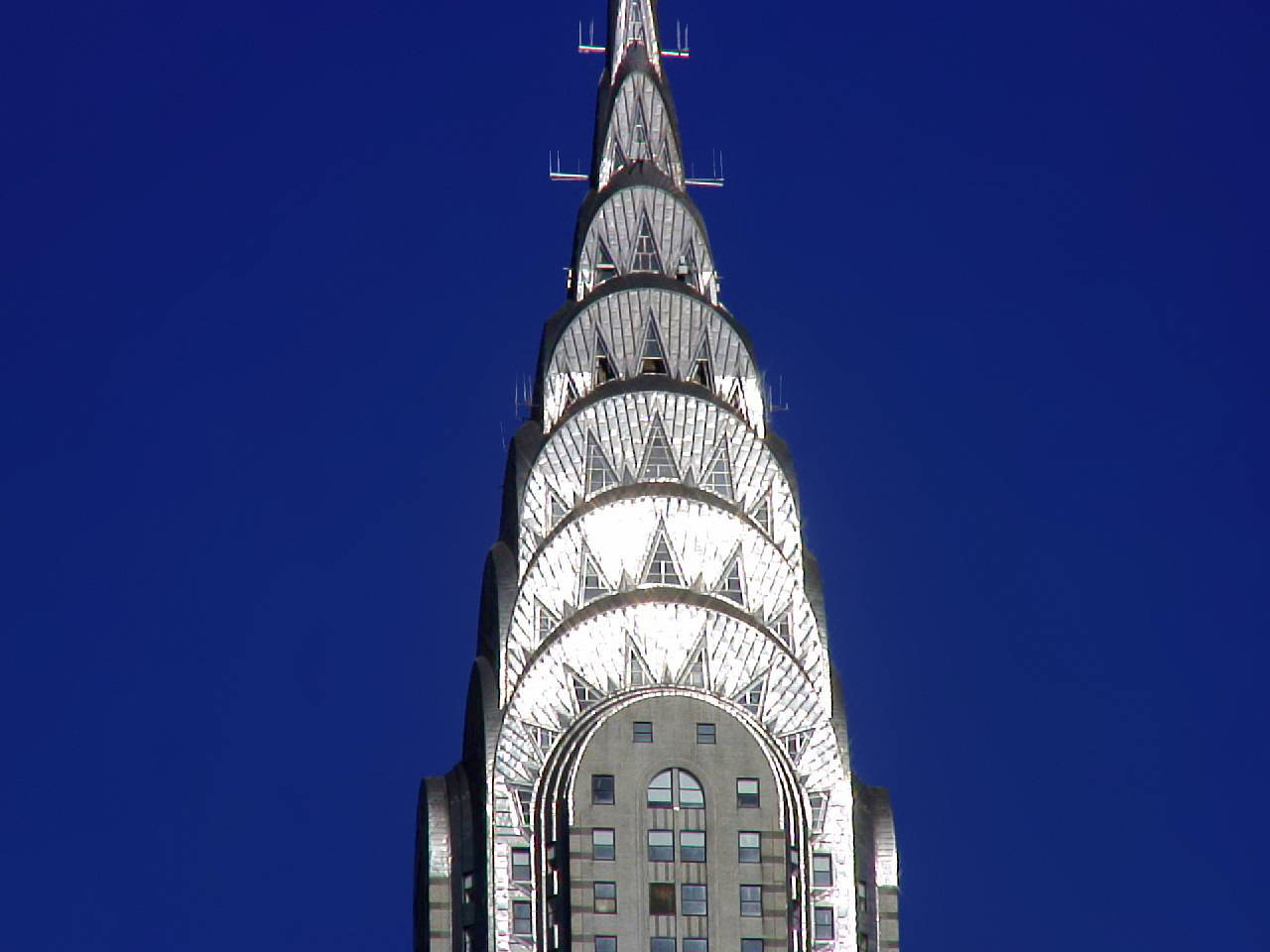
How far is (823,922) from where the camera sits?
189625 millimetres

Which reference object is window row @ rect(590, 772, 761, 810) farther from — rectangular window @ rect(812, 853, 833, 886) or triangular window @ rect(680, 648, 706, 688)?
rectangular window @ rect(812, 853, 833, 886)

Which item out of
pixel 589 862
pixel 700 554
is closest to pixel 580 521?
pixel 700 554

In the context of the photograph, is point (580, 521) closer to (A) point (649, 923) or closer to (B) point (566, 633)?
(B) point (566, 633)

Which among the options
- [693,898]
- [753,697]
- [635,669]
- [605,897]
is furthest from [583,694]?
[693,898]

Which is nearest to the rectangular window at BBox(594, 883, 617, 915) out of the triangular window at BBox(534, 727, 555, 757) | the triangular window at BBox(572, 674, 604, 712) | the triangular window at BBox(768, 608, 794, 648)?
the triangular window at BBox(534, 727, 555, 757)

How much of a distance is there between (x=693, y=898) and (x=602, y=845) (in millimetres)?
4867

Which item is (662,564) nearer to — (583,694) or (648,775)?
(583,694)

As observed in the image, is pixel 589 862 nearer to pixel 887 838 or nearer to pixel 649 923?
pixel 649 923

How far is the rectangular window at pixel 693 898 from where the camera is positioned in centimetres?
18762

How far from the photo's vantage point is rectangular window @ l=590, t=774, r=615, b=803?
18775cm

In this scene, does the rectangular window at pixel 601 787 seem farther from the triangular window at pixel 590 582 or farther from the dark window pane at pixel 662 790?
the triangular window at pixel 590 582

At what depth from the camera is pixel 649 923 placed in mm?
186750

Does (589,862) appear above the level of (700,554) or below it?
below

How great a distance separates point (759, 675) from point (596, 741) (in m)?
9.01
